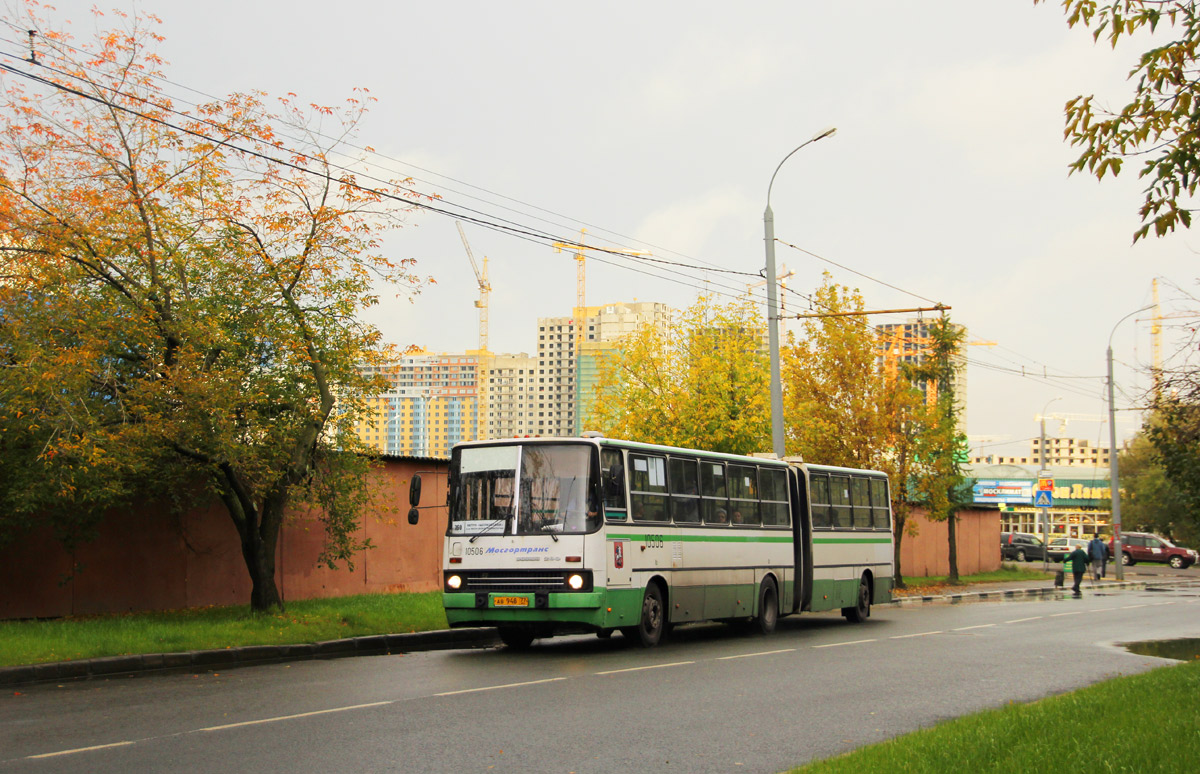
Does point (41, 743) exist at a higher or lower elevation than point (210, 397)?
lower

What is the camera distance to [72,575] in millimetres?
18438

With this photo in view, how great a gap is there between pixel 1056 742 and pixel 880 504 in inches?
713

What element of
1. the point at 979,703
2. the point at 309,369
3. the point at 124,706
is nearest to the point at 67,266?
the point at 309,369

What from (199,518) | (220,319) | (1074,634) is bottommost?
(1074,634)

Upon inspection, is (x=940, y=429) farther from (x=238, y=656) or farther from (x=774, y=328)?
(x=238, y=656)

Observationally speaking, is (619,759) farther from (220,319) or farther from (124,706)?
(220,319)

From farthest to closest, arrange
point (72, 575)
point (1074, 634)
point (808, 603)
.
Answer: point (808, 603), point (1074, 634), point (72, 575)

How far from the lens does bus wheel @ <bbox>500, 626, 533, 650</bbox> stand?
17188 millimetres

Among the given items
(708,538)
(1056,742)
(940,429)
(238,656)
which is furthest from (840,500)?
(1056,742)

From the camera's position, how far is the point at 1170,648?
17.8 metres

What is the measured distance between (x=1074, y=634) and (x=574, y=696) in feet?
40.8

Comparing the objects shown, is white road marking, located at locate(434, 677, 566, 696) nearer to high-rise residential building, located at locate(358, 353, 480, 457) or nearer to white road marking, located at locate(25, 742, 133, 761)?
white road marking, located at locate(25, 742, 133, 761)

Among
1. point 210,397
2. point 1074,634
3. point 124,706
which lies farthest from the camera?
point 1074,634

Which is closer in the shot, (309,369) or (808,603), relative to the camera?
(309,369)
